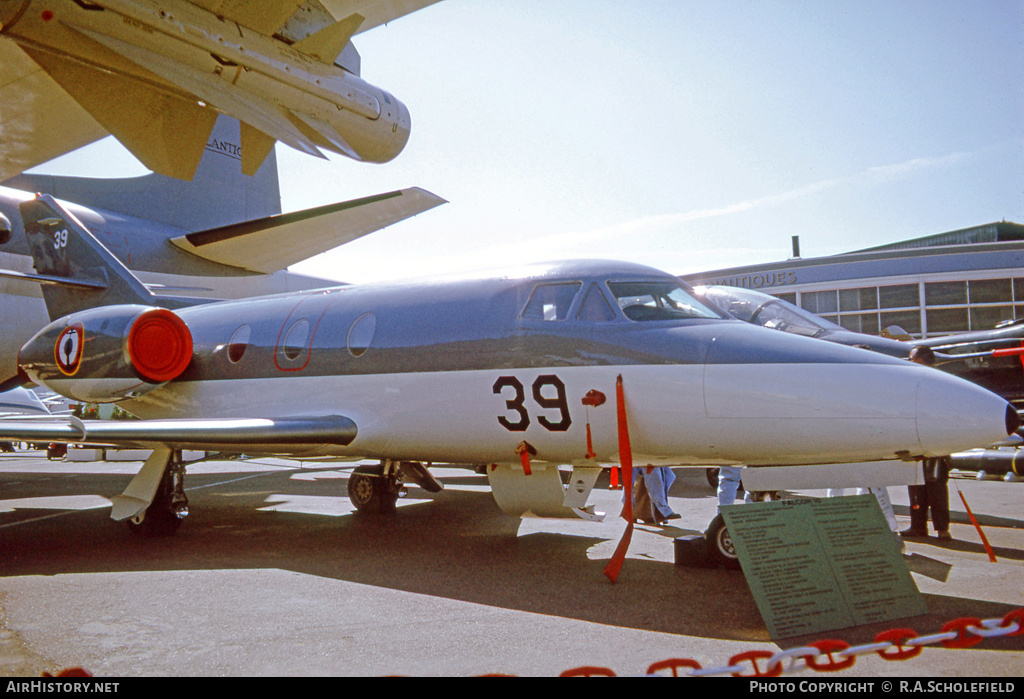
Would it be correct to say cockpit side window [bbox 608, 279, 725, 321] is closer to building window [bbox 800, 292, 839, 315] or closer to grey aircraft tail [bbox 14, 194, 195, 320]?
grey aircraft tail [bbox 14, 194, 195, 320]

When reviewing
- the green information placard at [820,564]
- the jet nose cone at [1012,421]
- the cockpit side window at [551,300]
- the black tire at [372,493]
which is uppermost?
the cockpit side window at [551,300]

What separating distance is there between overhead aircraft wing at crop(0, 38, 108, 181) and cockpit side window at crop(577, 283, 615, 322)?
630cm

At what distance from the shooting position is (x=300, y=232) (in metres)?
12.1

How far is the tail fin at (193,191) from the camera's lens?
15.9 meters

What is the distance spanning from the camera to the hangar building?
2506cm

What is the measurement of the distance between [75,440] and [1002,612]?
7.62 m

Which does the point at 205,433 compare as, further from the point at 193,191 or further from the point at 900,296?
the point at 900,296

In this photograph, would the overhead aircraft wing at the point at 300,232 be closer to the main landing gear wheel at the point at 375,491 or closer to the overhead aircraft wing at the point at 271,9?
the overhead aircraft wing at the point at 271,9

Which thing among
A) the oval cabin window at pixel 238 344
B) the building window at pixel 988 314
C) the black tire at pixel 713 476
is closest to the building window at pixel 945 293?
the building window at pixel 988 314

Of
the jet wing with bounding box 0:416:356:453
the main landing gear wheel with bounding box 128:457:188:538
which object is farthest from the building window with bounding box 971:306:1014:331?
the main landing gear wheel with bounding box 128:457:188:538

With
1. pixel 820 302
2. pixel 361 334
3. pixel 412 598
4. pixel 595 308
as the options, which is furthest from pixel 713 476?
pixel 820 302

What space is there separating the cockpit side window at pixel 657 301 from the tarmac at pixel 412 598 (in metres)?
2.07

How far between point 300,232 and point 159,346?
4.29 metres

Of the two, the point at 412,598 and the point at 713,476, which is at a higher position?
the point at 412,598
